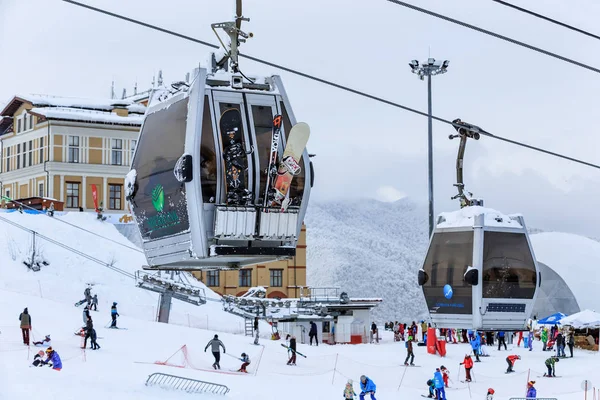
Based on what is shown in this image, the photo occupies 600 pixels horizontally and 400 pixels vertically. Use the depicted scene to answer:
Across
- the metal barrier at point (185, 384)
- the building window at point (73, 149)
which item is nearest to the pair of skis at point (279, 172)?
the metal barrier at point (185, 384)

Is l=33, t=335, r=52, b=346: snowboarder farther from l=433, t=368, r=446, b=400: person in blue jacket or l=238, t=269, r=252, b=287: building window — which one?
l=238, t=269, r=252, b=287: building window

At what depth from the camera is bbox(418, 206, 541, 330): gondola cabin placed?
1989 centimetres

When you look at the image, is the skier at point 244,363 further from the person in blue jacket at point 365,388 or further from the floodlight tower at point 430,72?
the floodlight tower at point 430,72

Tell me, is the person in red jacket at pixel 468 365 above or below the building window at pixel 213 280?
below

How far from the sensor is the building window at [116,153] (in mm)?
64188

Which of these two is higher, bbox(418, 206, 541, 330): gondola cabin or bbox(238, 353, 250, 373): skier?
bbox(418, 206, 541, 330): gondola cabin

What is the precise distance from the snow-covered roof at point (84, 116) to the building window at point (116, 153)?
4.70 ft

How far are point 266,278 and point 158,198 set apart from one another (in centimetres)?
4766

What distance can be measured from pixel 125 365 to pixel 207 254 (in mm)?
16315

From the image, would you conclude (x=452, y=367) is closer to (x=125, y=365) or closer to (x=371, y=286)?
(x=125, y=365)

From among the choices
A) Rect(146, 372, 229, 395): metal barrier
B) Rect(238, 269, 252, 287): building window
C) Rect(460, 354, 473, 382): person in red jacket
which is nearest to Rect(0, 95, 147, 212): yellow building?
Rect(238, 269, 252, 287): building window

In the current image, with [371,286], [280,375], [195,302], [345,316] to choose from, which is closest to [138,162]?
[280,375]

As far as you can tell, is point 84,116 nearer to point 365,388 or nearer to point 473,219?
point 365,388

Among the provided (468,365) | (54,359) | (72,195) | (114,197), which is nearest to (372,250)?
(114,197)
